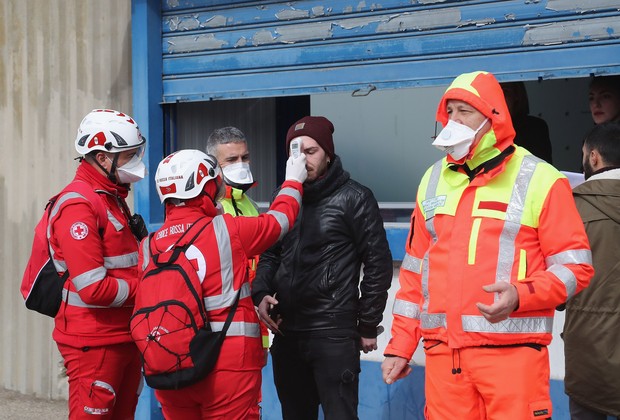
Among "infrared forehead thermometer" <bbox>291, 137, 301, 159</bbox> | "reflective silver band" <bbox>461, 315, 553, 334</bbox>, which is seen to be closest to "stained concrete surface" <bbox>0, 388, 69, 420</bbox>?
"infrared forehead thermometer" <bbox>291, 137, 301, 159</bbox>

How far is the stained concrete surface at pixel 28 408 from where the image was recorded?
21.7 ft

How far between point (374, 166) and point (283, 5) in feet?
4.85

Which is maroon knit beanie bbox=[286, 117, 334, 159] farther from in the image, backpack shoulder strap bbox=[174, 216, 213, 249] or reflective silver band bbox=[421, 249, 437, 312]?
reflective silver band bbox=[421, 249, 437, 312]

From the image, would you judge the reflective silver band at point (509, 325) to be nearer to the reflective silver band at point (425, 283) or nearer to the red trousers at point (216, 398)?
the reflective silver band at point (425, 283)

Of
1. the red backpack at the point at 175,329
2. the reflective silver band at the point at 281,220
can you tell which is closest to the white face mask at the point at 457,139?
the reflective silver band at the point at 281,220

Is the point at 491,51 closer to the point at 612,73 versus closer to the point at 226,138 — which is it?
the point at 612,73

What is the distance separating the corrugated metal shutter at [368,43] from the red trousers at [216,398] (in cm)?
228

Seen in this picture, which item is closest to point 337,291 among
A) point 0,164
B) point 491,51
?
point 491,51

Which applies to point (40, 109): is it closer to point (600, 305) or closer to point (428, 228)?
point (428, 228)

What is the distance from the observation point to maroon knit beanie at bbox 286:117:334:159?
4.35 meters

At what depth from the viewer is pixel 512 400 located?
317cm

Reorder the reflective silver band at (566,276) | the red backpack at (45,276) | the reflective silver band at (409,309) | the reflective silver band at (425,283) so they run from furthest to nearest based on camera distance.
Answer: the red backpack at (45,276) < the reflective silver band at (409,309) < the reflective silver band at (425,283) < the reflective silver band at (566,276)

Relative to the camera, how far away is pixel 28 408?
6832 millimetres

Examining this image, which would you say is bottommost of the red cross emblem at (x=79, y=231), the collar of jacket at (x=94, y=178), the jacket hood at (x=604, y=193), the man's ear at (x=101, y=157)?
the red cross emblem at (x=79, y=231)
